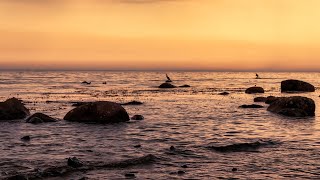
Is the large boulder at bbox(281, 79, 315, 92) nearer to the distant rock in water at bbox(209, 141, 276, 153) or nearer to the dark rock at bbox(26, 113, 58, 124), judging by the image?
the dark rock at bbox(26, 113, 58, 124)

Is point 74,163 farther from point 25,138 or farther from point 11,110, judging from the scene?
point 11,110

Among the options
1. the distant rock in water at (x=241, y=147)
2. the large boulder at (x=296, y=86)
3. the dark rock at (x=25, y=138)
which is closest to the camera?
the distant rock in water at (x=241, y=147)

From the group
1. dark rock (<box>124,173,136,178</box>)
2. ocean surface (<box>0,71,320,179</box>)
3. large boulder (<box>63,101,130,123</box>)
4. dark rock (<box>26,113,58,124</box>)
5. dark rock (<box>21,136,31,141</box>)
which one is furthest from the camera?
large boulder (<box>63,101,130,123</box>)

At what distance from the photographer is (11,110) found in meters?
30.5

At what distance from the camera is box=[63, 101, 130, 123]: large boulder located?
28391 millimetres

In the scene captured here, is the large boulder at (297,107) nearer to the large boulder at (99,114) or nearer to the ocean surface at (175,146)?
the ocean surface at (175,146)

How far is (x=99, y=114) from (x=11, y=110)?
7586 mm

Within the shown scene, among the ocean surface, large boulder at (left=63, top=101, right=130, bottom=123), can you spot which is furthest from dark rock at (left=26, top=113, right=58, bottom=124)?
large boulder at (left=63, top=101, right=130, bottom=123)

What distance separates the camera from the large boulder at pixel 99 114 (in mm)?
28391

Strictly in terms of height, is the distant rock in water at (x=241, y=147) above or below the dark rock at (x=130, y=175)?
below

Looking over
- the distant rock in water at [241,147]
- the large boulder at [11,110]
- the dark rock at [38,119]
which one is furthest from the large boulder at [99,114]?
the distant rock in water at [241,147]

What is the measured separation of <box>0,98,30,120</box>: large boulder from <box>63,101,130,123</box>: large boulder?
4.40 m

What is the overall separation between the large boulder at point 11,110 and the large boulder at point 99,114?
440 cm

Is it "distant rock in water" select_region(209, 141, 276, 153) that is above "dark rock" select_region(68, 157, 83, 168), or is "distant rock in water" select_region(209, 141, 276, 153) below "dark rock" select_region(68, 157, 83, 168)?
below
